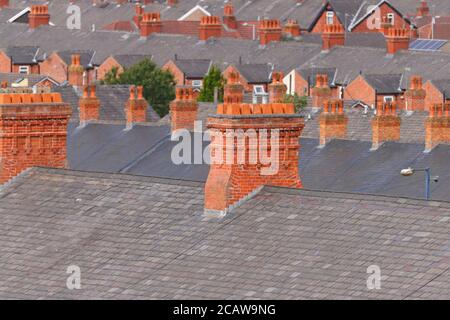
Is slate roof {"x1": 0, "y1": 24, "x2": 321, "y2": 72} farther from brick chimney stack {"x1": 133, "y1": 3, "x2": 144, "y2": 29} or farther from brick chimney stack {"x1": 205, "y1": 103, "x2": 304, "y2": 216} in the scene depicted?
brick chimney stack {"x1": 205, "y1": 103, "x2": 304, "y2": 216}

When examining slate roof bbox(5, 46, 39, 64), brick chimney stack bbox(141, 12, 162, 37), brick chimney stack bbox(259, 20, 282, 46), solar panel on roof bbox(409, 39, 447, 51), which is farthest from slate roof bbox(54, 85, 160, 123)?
brick chimney stack bbox(141, 12, 162, 37)

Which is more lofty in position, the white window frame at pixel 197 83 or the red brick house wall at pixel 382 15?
the red brick house wall at pixel 382 15

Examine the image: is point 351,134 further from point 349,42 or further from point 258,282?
point 349,42

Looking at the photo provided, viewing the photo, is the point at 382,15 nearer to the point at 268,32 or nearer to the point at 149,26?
the point at 149,26

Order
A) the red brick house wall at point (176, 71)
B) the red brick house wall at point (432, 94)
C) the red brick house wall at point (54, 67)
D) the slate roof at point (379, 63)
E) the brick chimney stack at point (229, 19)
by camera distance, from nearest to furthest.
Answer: the red brick house wall at point (432, 94) < the slate roof at point (379, 63) < the red brick house wall at point (176, 71) < the red brick house wall at point (54, 67) < the brick chimney stack at point (229, 19)

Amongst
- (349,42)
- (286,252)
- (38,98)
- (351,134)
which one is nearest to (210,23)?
(349,42)

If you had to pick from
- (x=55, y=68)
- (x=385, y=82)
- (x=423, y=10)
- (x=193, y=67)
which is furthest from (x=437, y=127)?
(x=423, y=10)

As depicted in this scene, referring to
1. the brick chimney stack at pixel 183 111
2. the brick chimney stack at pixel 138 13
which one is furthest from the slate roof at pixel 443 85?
the brick chimney stack at pixel 138 13

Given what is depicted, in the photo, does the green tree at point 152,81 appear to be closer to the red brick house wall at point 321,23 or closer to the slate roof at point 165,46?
the slate roof at point 165,46
